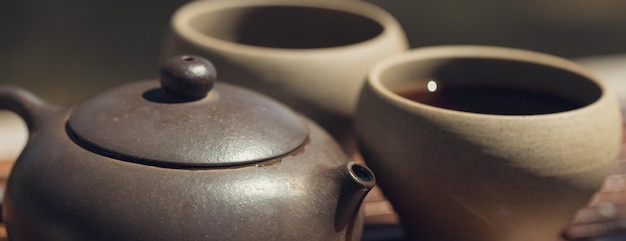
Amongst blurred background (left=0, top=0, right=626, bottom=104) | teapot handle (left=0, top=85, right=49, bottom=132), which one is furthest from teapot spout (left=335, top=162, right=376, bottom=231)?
blurred background (left=0, top=0, right=626, bottom=104)

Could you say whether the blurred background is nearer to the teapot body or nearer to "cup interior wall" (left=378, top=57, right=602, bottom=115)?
"cup interior wall" (left=378, top=57, right=602, bottom=115)

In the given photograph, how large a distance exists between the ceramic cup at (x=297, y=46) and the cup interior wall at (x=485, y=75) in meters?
0.06

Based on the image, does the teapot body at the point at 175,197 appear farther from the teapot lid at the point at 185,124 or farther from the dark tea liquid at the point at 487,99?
the dark tea liquid at the point at 487,99

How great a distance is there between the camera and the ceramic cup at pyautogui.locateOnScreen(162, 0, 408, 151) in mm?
1025

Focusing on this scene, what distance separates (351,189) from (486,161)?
0.16 metres

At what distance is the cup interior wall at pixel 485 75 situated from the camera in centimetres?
101

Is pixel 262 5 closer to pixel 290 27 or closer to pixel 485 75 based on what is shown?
pixel 290 27

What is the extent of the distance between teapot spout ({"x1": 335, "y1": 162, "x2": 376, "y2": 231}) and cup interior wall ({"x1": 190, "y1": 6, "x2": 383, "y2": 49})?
1.56ft

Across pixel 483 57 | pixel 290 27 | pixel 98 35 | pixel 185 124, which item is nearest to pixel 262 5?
pixel 290 27

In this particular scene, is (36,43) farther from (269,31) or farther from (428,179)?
(428,179)

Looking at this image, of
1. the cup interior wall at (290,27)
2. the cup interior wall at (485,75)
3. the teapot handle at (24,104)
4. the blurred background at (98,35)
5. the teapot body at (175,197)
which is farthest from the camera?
the blurred background at (98,35)

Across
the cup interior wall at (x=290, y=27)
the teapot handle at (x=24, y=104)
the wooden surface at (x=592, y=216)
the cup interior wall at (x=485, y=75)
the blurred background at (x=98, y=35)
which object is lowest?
the blurred background at (x=98, y=35)

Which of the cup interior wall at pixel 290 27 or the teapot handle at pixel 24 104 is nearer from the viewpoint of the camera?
the teapot handle at pixel 24 104

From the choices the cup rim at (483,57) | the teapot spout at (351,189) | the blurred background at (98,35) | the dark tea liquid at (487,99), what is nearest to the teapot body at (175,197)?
the teapot spout at (351,189)
